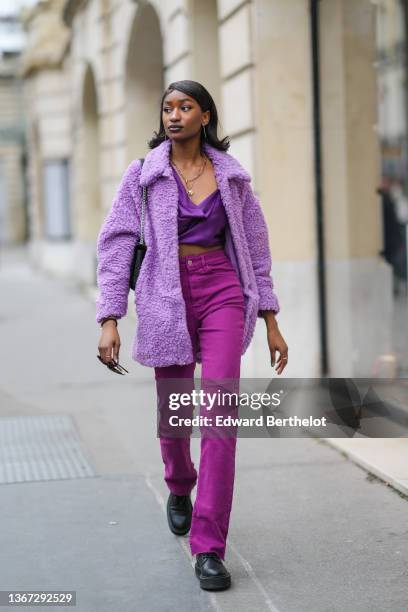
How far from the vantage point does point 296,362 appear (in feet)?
24.5

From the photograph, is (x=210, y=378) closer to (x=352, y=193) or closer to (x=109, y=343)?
(x=109, y=343)

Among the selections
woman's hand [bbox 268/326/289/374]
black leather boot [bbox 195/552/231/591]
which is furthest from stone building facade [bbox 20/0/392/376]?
black leather boot [bbox 195/552/231/591]

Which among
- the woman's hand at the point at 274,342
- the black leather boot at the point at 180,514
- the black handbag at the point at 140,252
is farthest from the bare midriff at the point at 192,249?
the black leather boot at the point at 180,514

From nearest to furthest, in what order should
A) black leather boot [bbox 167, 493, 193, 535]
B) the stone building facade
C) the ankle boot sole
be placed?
1. the ankle boot sole
2. black leather boot [bbox 167, 493, 193, 535]
3. the stone building facade

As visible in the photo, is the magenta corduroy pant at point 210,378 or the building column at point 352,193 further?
the building column at point 352,193

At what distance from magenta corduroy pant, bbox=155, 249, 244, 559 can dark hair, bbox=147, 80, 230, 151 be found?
48cm

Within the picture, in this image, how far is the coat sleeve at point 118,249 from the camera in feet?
13.1

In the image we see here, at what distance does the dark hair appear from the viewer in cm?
401

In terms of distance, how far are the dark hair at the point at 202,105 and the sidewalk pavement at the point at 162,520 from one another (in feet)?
5.40

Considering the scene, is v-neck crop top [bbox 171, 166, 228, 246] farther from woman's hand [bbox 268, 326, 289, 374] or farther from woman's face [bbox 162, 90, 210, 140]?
woman's hand [bbox 268, 326, 289, 374]

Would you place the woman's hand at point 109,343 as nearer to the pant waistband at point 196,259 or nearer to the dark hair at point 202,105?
the pant waistband at point 196,259

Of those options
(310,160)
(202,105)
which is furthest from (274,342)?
(310,160)

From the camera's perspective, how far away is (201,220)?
13.1 feet

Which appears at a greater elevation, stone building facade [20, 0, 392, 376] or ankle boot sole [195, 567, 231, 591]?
stone building facade [20, 0, 392, 376]
